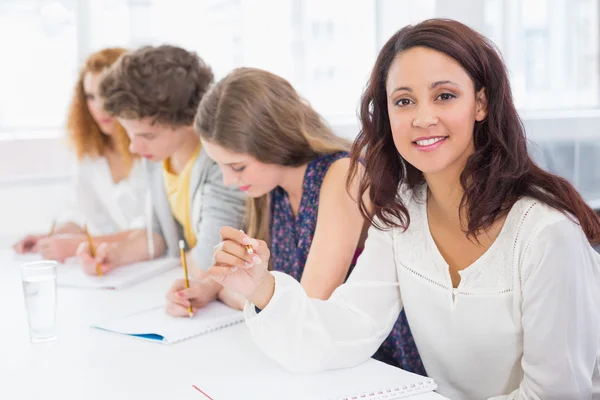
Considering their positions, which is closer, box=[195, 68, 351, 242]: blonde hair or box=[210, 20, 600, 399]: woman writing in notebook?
box=[210, 20, 600, 399]: woman writing in notebook

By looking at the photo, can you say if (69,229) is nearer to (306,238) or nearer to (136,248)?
(136,248)

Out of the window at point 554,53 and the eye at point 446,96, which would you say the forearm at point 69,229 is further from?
the window at point 554,53

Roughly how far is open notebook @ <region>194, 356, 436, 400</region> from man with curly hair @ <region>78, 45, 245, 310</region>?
0.80m

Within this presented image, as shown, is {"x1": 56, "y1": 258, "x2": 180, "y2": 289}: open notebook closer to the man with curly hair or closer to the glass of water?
the man with curly hair

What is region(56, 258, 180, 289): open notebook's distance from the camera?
2012 millimetres

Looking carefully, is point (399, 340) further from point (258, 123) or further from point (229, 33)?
point (229, 33)

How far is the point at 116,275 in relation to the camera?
2.10m

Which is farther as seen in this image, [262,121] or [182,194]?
[182,194]

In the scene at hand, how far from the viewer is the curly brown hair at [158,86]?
2188 millimetres

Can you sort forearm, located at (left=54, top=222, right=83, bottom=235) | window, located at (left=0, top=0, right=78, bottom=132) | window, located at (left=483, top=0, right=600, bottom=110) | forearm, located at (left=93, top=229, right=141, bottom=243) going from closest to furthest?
forearm, located at (left=93, top=229, right=141, bottom=243) < forearm, located at (left=54, top=222, right=83, bottom=235) < window, located at (left=0, top=0, right=78, bottom=132) < window, located at (left=483, top=0, right=600, bottom=110)

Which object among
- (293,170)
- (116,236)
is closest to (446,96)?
(293,170)

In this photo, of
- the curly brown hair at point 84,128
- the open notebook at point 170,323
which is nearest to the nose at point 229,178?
the open notebook at point 170,323

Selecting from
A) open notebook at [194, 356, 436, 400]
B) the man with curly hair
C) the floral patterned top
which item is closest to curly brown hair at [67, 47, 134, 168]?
the man with curly hair

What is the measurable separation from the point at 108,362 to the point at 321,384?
403 millimetres
